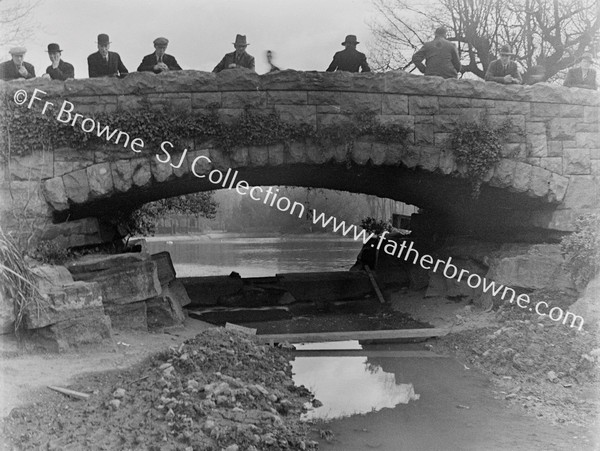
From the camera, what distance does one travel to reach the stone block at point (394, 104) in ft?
31.3

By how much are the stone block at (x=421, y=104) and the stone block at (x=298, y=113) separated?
146 centimetres

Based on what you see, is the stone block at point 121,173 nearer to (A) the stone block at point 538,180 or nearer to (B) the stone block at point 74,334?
(B) the stone block at point 74,334

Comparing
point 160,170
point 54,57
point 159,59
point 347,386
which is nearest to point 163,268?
point 160,170

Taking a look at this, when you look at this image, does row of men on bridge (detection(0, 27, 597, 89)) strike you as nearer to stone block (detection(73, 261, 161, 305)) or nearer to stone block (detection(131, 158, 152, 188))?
stone block (detection(131, 158, 152, 188))

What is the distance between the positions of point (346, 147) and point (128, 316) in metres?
3.88

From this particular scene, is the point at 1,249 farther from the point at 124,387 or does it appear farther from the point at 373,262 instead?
the point at 373,262

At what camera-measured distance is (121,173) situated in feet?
29.1

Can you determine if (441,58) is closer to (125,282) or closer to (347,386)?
(347,386)

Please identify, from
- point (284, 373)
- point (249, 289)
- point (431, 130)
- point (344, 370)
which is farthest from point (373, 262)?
point (284, 373)

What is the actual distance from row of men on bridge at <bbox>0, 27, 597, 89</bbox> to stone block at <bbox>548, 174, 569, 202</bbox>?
67.0 inches

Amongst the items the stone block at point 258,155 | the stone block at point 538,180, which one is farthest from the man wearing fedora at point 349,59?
the stone block at point 538,180

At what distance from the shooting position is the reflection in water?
20.9 ft

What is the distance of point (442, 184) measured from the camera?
11008 mm

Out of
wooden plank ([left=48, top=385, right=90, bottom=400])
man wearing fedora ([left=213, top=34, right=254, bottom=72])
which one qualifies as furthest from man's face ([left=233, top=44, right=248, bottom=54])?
wooden plank ([left=48, top=385, right=90, bottom=400])
